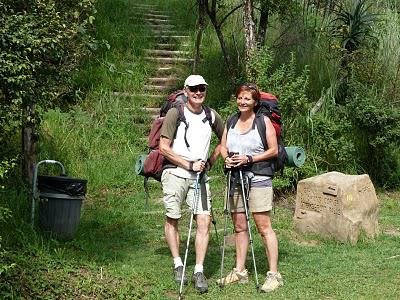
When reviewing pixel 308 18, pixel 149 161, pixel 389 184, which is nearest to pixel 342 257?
pixel 149 161

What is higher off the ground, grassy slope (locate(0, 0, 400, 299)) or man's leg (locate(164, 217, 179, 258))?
man's leg (locate(164, 217, 179, 258))

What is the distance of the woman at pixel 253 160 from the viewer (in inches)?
232

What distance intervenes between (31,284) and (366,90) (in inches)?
256

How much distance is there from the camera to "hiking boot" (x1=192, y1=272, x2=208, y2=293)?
586cm

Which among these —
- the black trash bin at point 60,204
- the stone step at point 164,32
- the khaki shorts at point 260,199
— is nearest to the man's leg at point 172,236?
the khaki shorts at point 260,199

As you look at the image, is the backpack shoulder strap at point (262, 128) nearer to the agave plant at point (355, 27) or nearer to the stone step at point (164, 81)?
the agave plant at point (355, 27)

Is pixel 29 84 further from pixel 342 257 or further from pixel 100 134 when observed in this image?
pixel 100 134

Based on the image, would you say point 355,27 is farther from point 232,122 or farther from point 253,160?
point 253,160

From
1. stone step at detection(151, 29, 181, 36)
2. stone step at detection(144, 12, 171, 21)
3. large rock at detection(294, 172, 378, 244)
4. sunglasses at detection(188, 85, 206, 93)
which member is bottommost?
large rock at detection(294, 172, 378, 244)

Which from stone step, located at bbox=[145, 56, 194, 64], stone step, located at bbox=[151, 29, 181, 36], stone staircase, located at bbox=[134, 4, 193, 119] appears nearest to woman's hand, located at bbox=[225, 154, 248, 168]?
stone staircase, located at bbox=[134, 4, 193, 119]

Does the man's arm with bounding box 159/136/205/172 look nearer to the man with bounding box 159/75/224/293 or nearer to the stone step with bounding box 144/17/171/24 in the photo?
the man with bounding box 159/75/224/293

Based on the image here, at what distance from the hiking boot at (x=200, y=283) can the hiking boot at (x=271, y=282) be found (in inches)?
19.6

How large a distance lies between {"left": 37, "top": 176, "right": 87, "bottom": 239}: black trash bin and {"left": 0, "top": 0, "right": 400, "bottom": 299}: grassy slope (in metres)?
0.20

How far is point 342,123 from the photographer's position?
10.2 meters
